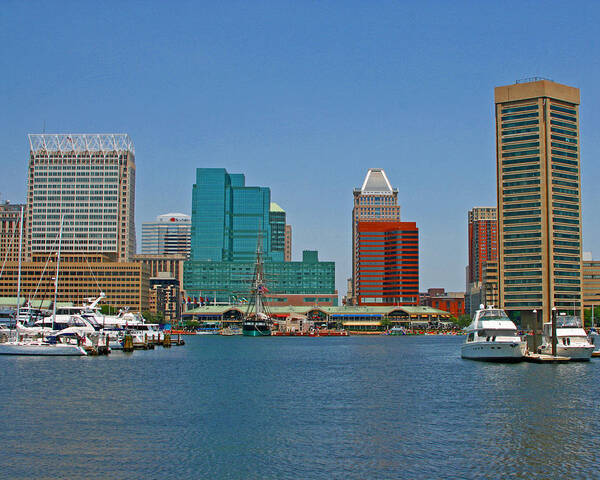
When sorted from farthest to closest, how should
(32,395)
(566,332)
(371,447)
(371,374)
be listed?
(566,332)
(371,374)
(32,395)
(371,447)

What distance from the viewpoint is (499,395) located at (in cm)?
7831

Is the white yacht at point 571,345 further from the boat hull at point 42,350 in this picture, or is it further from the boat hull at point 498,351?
the boat hull at point 42,350

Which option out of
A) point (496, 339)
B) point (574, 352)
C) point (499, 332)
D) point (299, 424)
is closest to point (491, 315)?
point (499, 332)

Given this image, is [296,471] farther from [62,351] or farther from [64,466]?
[62,351]

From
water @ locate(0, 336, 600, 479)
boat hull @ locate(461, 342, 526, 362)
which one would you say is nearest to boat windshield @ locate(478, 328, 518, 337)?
boat hull @ locate(461, 342, 526, 362)

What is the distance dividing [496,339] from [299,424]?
2574 inches

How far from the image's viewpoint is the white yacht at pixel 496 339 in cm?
11725

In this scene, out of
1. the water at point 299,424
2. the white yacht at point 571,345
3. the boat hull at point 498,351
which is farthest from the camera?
the white yacht at point 571,345

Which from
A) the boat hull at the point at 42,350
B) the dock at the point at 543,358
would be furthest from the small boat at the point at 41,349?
the dock at the point at 543,358

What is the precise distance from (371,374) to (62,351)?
55.6 meters

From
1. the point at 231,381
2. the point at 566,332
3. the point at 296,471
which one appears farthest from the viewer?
the point at 566,332

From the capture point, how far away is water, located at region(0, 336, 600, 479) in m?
46.2

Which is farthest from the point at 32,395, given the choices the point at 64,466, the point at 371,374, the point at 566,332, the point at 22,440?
the point at 566,332

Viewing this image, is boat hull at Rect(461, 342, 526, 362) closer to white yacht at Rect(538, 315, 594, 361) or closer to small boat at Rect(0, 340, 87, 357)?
white yacht at Rect(538, 315, 594, 361)
